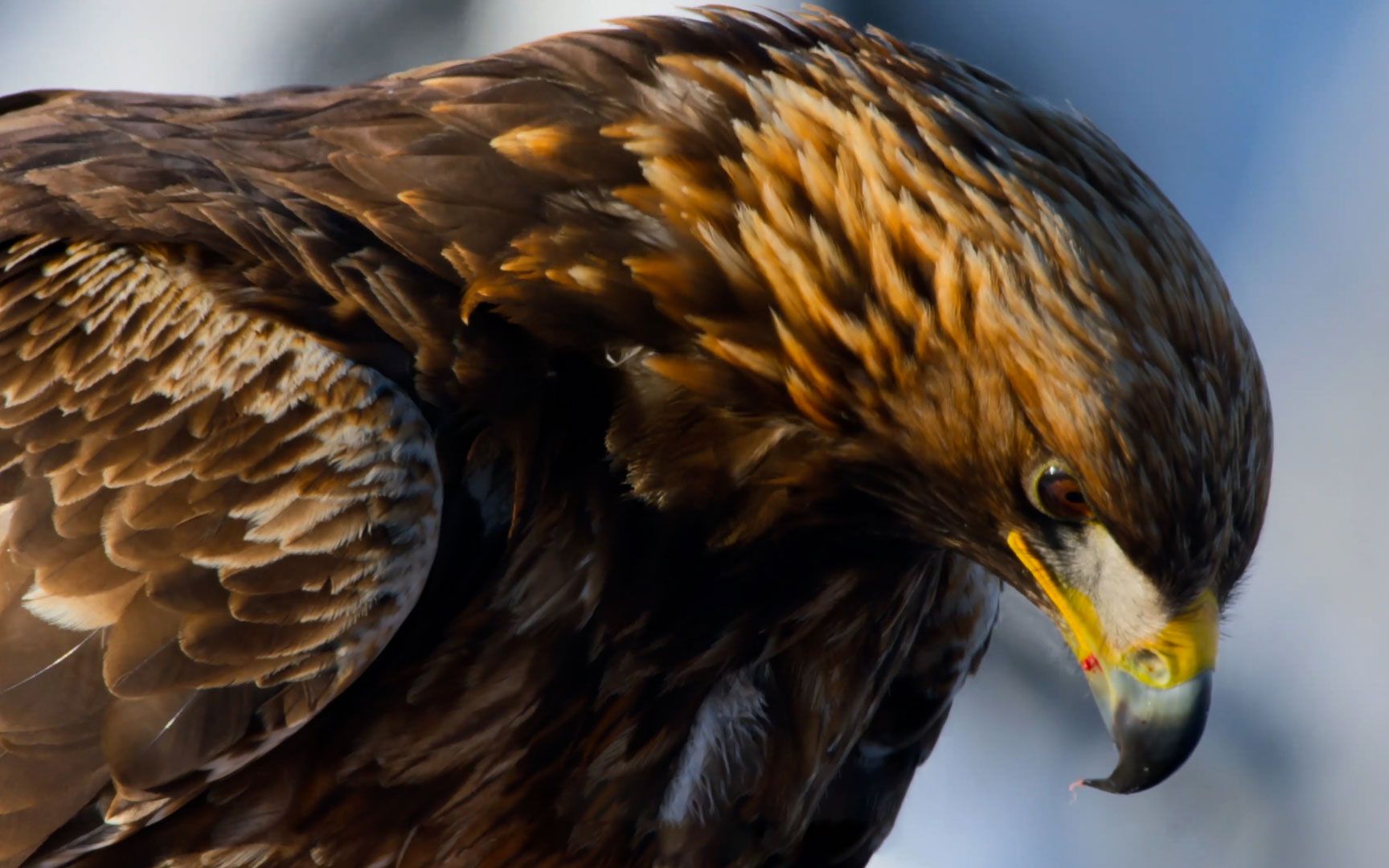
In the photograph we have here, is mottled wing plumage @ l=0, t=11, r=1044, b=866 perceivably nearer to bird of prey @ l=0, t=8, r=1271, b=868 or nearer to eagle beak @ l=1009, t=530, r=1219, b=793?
bird of prey @ l=0, t=8, r=1271, b=868

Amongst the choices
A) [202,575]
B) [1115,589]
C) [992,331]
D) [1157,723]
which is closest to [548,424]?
[202,575]

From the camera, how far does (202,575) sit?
1806 mm

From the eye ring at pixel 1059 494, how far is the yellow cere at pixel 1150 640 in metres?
0.09

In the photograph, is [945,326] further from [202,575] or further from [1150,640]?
[202,575]

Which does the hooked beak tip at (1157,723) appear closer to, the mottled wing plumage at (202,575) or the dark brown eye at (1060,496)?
the dark brown eye at (1060,496)

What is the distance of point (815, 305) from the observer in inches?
73.1

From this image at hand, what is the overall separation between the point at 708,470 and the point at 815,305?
0.98ft

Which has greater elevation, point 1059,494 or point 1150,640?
point 1059,494

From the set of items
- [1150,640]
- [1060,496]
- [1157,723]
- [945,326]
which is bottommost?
[1157,723]

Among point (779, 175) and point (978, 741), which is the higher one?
point (779, 175)

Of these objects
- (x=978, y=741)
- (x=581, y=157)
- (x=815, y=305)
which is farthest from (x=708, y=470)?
(x=978, y=741)

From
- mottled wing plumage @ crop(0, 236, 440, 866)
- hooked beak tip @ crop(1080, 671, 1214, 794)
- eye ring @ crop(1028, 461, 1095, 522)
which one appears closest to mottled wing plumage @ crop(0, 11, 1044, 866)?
mottled wing plumage @ crop(0, 236, 440, 866)

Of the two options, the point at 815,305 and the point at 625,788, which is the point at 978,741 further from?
the point at 815,305

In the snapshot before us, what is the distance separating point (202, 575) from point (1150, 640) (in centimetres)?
114
